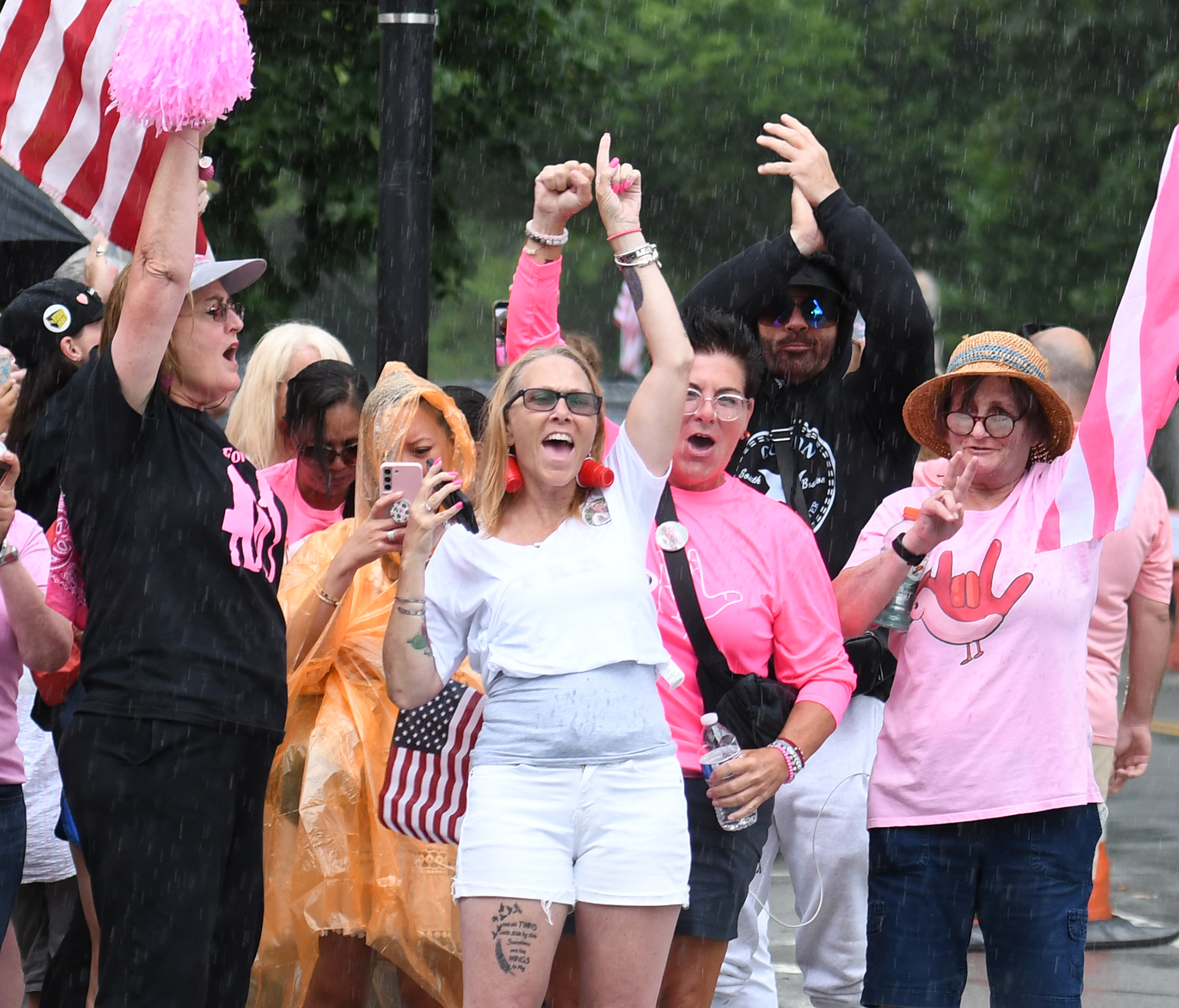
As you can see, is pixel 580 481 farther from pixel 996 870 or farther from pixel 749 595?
pixel 996 870

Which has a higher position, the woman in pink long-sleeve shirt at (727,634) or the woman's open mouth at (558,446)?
the woman's open mouth at (558,446)

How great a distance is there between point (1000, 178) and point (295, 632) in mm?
17497

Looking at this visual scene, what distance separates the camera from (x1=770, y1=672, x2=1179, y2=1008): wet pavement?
20.3 feet

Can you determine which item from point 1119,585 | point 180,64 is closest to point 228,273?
point 180,64

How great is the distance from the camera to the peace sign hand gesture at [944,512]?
13.7 feet

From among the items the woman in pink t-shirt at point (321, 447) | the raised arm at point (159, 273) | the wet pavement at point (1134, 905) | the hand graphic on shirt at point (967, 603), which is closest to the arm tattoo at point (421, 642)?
the raised arm at point (159, 273)

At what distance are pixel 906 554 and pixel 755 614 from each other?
0.40 m

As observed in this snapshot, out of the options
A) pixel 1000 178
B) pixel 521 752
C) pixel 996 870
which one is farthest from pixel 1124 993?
pixel 1000 178

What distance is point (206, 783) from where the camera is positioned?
13.1 ft

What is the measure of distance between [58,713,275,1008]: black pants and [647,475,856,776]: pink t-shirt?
1094 mm

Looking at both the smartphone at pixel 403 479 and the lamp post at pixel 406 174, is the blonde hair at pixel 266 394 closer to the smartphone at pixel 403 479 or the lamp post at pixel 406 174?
the lamp post at pixel 406 174

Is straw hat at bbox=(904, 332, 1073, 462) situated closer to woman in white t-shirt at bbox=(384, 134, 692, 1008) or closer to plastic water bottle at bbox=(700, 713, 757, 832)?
woman in white t-shirt at bbox=(384, 134, 692, 1008)

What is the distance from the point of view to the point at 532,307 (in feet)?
15.8

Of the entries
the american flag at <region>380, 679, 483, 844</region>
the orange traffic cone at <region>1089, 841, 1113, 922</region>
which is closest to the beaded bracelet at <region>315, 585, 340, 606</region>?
the american flag at <region>380, 679, 483, 844</region>
